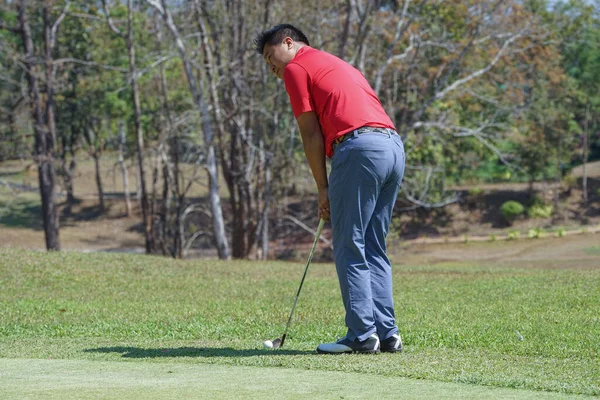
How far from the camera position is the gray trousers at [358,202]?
6180 millimetres

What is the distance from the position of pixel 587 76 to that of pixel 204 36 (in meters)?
24.5

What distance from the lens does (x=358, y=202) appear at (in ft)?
20.5

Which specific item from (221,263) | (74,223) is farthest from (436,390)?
(74,223)

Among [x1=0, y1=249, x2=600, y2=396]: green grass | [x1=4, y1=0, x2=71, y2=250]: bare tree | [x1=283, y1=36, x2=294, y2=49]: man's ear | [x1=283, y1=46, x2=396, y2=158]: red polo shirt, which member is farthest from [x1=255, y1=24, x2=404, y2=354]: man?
[x1=4, y1=0, x2=71, y2=250]: bare tree

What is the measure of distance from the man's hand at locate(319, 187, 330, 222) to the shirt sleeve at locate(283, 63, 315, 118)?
585mm

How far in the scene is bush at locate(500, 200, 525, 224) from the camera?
38.3 meters

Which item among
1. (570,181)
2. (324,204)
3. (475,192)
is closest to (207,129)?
(324,204)

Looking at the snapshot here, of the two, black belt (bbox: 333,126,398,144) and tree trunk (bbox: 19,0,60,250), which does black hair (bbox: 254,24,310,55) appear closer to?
black belt (bbox: 333,126,398,144)

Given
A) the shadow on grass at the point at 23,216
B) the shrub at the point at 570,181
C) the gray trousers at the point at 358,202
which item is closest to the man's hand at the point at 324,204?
the gray trousers at the point at 358,202

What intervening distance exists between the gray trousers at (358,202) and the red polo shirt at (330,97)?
0.35 feet

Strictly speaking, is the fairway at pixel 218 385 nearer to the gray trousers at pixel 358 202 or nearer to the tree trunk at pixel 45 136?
the gray trousers at pixel 358 202

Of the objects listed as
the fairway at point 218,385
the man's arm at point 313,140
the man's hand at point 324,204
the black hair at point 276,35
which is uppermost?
the black hair at point 276,35

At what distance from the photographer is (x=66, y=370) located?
5.93 meters

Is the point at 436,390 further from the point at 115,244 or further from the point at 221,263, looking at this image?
the point at 115,244
